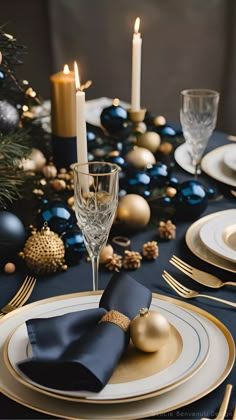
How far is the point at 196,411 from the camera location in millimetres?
627

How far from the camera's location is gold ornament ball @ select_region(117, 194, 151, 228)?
3.51ft

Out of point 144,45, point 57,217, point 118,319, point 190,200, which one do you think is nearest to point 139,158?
point 190,200

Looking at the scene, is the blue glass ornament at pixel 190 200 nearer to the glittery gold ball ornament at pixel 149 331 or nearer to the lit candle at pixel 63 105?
the lit candle at pixel 63 105

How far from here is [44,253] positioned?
936mm

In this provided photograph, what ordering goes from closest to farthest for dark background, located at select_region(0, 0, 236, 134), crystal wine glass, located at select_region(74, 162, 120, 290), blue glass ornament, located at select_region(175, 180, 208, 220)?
crystal wine glass, located at select_region(74, 162, 120, 290) → blue glass ornament, located at select_region(175, 180, 208, 220) → dark background, located at select_region(0, 0, 236, 134)

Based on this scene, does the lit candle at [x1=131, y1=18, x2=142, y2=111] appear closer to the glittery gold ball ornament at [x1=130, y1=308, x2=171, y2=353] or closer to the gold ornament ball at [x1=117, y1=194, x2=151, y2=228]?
the gold ornament ball at [x1=117, y1=194, x2=151, y2=228]

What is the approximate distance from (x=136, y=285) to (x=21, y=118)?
69 centimetres

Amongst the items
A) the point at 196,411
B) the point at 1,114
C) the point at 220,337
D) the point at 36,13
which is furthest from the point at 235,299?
the point at 36,13

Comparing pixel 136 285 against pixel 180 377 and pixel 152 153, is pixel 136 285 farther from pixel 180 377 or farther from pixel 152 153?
pixel 152 153

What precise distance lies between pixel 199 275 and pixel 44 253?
0.23 metres

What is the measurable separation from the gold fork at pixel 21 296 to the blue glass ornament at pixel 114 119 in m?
0.51

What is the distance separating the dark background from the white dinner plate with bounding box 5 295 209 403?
1.81m

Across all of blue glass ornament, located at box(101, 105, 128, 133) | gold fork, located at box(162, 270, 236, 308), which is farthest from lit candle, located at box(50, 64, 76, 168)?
gold fork, located at box(162, 270, 236, 308)

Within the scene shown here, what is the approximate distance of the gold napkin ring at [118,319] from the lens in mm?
686
